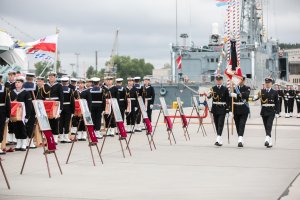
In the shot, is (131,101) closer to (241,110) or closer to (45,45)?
(241,110)

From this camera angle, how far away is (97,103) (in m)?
21.0

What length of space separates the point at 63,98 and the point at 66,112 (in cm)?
66

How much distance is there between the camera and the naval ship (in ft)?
219

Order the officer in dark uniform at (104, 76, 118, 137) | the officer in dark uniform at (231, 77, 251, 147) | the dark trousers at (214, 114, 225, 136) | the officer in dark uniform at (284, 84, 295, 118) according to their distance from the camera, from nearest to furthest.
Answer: the officer in dark uniform at (231, 77, 251, 147) → the dark trousers at (214, 114, 225, 136) → the officer in dark uniform at (104, 76, 118, 137) → the officer in dark uniform at (284, 84, 295, 118)

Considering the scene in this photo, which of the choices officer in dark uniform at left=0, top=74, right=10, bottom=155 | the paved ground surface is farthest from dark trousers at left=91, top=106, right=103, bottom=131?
officer in dark uniform at left=0, top=74, right=10, bottom=155

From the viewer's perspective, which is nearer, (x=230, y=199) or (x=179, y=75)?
(x=230, y=199)

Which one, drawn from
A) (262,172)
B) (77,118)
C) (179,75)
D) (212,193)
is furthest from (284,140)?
(179,75)

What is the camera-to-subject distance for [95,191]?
32.8 feet

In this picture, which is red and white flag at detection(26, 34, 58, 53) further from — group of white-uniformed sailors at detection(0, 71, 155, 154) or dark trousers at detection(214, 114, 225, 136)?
dark trousers at detection(214, 114, 225, 136)

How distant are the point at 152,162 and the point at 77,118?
268 inches

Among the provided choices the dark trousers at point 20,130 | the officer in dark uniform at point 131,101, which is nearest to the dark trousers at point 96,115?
the officer in dark uniform at point 131,101

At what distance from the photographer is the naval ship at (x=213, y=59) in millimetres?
66688

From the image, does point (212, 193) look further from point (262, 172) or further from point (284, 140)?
point (284, 140)

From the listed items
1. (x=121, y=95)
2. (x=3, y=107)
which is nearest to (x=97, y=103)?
(x=121, y=95)
